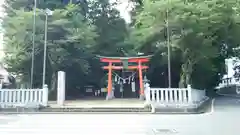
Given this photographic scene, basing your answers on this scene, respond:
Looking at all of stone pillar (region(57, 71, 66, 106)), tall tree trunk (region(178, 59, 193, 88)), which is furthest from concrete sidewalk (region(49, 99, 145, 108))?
tall tree trunk (region(178, 59, 193, 88))

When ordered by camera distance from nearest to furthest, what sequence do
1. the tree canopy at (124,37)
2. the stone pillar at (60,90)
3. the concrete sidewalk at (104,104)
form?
1. the concrete sidewalk at (104,104)
2. the tree canopy at (124,37)
3. the stone pillar at (60,90)

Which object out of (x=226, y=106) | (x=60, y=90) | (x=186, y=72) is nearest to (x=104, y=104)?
(x=60, y=90)

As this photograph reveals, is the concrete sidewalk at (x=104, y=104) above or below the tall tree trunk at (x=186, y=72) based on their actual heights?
→ below

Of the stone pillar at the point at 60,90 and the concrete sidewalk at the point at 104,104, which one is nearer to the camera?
the concrete sidewalk at the point at 104,104

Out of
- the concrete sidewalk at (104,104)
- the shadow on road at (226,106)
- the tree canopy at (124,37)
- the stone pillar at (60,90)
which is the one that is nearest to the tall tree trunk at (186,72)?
the tree canopy at (124,37)

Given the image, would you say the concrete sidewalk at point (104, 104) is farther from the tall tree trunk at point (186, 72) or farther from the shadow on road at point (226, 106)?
the shadow on road at point (226, 106)

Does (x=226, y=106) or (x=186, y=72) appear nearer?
(x=226, y=106)

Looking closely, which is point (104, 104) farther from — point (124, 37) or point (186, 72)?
point (124, 37)

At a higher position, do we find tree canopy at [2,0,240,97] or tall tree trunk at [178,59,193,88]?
tree canopy at [2,0,240,97]

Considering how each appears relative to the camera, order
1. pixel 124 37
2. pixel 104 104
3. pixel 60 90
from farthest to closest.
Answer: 1. pixel 124 37
2. pixel 104 104
3. pixel 60 90

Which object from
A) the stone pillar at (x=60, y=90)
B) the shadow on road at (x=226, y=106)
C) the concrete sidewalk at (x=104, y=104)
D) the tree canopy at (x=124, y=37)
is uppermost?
the tree canopy at (x=124, y=37)

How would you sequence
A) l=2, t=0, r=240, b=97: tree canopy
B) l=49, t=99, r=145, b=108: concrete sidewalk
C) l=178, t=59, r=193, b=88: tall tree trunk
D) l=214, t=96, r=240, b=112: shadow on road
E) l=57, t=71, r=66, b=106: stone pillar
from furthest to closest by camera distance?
1. l=178, t=59, r=193, b=88: tall tree trunk
2. l=57, t=71, r=66, b=106: stone pillar
3. l=2, t=0, r=240, b=97: tree canopy
4. l=49, t=99, r=145, b=108: concrete sidewalk
5. l=214, t=96, r=240, b=112: shadow on road

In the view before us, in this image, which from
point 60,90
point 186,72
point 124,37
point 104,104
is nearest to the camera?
point 60,90

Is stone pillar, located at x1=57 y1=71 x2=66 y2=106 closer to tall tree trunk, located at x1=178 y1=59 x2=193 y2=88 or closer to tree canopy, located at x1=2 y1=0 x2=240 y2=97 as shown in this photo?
tree canopy, located at x1=2 y1=0 x2=240 y2=97
